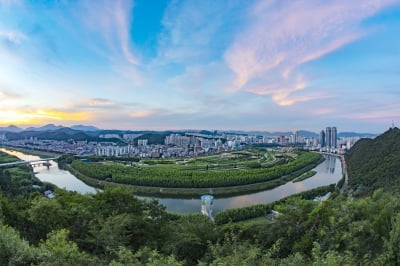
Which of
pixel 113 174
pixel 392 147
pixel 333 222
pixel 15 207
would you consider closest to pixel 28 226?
pixel 15 207

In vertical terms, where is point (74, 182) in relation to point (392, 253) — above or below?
below

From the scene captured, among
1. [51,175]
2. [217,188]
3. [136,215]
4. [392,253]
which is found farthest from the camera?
[51,175]

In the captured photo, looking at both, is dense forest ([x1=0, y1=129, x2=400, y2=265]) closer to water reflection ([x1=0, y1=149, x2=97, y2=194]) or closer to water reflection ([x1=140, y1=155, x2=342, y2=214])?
water reflection ([x1=140, y1=155, x2=342, y2=214])

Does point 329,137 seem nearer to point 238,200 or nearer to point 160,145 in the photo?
point 160,145

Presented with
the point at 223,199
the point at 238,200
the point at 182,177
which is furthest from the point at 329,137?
the point at 223,199

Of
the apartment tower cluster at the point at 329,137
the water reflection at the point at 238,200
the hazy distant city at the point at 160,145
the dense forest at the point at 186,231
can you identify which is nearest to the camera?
the dense forest at the point at 186,231

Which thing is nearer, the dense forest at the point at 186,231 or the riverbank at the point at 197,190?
the dense forest at the point at 186,231

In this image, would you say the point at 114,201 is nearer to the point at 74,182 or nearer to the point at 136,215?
the point at 136,215

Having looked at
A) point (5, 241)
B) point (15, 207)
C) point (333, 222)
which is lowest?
point (15, 207)

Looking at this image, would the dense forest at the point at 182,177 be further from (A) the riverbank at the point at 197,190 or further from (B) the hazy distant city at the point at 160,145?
(B) the hazy distant city at the point at 160,145

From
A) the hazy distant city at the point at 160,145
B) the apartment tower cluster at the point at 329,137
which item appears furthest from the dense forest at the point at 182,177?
the apartment tower cluster at the point at 329,137

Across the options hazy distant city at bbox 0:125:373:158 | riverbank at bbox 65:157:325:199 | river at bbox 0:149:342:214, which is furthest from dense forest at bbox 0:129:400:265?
hazy distant city at bbox 0:125:373:158
